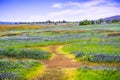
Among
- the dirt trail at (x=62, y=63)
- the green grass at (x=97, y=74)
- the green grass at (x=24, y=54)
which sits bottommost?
the dirt trail at (x=62, y=63)

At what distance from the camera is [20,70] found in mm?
24625

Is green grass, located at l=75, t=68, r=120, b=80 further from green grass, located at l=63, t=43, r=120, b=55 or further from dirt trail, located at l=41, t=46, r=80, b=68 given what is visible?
green grass, located at l=63, t=43, r=120, b=55

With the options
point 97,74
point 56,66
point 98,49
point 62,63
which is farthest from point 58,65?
point 98,49

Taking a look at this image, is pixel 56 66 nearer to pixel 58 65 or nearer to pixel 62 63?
pixel 58 65

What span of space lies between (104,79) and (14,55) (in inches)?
627

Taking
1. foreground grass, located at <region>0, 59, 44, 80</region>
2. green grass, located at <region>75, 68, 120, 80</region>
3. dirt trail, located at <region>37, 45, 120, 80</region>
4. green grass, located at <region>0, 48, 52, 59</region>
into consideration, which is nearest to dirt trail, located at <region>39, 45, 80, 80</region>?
dirt trail, located at <region>37, 45, 120, 80</region>

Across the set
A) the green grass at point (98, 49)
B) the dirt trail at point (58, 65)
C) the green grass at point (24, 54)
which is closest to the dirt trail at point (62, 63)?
the dirt trail at point (58, 65)

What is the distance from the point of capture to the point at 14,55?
34625 millimetres

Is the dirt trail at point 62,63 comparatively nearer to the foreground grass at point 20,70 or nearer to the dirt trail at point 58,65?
the dirt trail at point 58,65

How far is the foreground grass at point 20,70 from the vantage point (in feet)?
74.0

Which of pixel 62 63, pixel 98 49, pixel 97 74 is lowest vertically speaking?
pixel 62 63

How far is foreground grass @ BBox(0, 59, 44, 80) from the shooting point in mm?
22562

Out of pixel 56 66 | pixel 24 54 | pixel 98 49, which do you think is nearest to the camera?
pixel 56 66

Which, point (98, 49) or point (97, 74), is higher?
point (98, 49)
